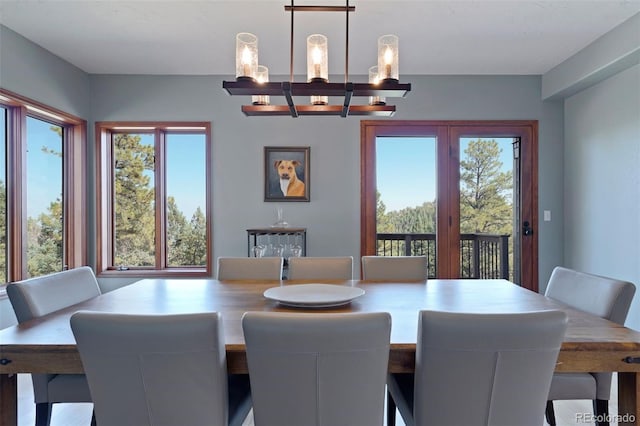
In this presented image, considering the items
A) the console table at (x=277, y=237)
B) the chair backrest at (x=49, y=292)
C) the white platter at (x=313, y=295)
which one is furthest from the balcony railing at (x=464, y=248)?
the chair backrest at (x=49, y=292)

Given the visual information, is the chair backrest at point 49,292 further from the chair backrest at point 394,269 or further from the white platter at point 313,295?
the chair backrest at point 394,269

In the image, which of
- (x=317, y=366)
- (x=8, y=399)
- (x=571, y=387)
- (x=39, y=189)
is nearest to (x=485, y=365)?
(x=317, y=366)

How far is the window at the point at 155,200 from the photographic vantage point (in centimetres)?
392

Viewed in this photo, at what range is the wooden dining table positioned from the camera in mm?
1230

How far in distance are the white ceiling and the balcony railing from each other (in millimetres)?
1776

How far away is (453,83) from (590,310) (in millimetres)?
2834

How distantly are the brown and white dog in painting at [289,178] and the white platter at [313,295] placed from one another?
197cm

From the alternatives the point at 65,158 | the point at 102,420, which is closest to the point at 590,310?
the point at 102,420

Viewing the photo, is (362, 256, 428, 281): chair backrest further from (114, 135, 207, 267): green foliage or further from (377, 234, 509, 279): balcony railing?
(114, 135, 207, 267): green foliage

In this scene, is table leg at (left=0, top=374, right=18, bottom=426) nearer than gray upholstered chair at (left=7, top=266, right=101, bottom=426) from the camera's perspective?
Yes

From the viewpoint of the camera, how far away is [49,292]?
5.71ft

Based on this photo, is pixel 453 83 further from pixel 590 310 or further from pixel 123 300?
pixel 123 300

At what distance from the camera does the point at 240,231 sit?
384 cm

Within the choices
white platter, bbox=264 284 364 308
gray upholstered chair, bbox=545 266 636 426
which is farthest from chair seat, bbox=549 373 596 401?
white platter, bbox=264 284 364 308
